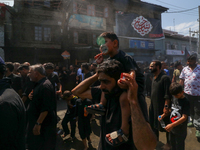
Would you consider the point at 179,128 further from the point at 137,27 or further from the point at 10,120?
the point at 137,27

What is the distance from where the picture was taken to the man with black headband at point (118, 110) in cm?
94

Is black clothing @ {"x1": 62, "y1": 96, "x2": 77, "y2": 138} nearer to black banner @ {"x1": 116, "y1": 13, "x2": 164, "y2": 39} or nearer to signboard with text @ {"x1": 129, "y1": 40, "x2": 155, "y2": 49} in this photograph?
black banner @ {"x1": 116, "y1": 13, "x2": 164, "y2": 39}

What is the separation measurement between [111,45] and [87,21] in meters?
13.5

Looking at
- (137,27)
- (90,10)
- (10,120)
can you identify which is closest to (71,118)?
(10,120)

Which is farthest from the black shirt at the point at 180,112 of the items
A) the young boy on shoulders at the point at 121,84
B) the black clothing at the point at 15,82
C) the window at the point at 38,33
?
the window at the point at 38,33

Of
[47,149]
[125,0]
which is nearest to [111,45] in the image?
[47,149]

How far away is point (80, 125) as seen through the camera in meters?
3.41

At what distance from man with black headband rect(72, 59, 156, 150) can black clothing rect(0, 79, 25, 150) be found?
0.79 m

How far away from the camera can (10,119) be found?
137 centimetres

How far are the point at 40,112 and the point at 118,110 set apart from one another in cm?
178

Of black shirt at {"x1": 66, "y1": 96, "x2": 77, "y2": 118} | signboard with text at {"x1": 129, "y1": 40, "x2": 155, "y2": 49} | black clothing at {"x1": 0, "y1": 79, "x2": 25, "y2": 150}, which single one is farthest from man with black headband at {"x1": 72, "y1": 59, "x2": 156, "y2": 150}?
signboard with text at {"x1": 129, "y1": 40, "x2": 155, "y2": 49}

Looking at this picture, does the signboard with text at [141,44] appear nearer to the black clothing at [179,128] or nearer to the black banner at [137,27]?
the black banner at [137,27]

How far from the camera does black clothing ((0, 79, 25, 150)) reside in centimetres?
133

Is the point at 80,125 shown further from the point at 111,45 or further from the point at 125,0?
the point at 125,0
